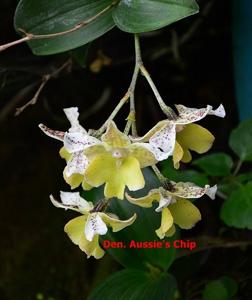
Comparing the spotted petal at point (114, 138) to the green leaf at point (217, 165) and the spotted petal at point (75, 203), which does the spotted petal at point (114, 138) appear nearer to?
the spotted petal at point (75, 203)

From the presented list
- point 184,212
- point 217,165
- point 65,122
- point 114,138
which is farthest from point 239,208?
point 65,122

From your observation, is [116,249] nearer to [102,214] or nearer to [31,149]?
[102,214]

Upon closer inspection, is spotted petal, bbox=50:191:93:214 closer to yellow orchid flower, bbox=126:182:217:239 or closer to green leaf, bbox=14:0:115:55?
yellow orchid flower, bbox=126:182:217:239

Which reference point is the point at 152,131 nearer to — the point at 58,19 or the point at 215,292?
the point at 58,19

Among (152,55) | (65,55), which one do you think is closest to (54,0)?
(65,55)

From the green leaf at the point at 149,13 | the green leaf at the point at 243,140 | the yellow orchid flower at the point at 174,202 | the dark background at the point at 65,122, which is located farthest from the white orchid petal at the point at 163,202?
the dark background at the point at 65,122

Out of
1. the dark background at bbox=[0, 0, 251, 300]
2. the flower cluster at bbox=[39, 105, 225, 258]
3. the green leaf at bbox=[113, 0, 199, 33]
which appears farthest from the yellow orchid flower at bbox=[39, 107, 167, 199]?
the dark background at bbox=[0, 0, 251, 300]
